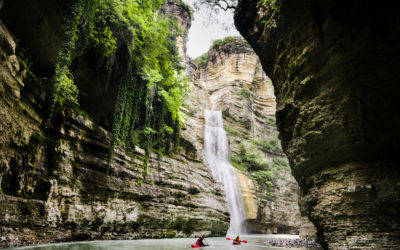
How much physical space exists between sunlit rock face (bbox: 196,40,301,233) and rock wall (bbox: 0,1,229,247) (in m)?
10.4

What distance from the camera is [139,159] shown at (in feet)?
40.2

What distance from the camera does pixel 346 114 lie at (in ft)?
18.3

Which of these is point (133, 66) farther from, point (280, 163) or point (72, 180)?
point (280, 163)

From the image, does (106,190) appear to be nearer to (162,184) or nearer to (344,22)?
(162,184)

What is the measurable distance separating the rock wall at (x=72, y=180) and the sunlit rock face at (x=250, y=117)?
1044 centimetres

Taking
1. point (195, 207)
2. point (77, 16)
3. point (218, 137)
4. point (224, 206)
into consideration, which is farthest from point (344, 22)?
point (218, 137)

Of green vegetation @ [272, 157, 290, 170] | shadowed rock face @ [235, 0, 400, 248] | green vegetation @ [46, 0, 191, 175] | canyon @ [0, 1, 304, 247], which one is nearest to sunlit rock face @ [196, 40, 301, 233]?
green vegetation @ [272, 157, 290, 170]

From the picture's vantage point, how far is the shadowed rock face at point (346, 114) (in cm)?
494

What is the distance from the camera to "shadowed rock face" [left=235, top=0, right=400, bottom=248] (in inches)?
194

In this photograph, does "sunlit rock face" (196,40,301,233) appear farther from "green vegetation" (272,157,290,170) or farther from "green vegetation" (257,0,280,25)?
"green vegetation" (257,0,280,25)

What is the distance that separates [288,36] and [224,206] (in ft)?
41.3

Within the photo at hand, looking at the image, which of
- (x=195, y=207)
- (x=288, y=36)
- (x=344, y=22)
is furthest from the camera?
(x=195, y=207)

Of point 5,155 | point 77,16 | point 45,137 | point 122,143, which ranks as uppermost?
point 77,16

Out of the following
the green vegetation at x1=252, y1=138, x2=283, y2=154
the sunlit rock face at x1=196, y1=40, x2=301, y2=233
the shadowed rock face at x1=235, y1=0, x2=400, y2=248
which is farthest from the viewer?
the green vegetation at x1=252, y1=138, x2=283, y2=154
